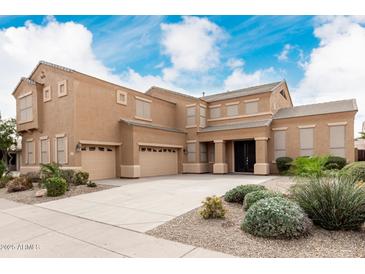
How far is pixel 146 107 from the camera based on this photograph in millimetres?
20453

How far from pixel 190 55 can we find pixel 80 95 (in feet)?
29.1

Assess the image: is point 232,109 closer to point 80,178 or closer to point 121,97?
point 121,97

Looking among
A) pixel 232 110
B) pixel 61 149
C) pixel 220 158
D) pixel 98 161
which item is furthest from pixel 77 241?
pixel 232 110

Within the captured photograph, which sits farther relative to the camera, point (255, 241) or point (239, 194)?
point (239, 194)

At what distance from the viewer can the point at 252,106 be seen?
68.9 feet

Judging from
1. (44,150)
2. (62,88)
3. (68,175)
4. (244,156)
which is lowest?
(68,175)

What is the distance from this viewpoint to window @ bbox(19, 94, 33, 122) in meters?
18.4

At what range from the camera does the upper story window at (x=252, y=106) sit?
20797 mm

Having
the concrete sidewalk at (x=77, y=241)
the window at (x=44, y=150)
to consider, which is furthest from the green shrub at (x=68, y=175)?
the concrete sidewalk at (x=77, y=241)

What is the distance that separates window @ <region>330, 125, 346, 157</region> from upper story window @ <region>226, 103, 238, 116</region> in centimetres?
756

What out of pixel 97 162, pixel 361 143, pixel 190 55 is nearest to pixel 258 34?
pixel 190 55

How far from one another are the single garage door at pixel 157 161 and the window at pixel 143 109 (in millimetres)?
2872

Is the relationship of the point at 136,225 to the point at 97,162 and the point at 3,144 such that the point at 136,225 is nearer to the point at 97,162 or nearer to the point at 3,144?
the point at 97,162

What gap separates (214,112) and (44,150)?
14.4 m
